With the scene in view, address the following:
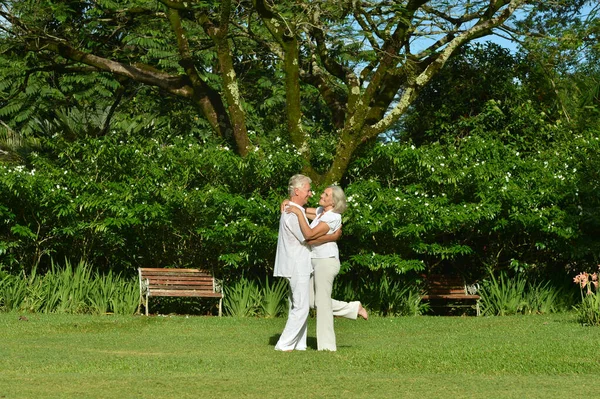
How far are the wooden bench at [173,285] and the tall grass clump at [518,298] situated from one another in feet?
14.7

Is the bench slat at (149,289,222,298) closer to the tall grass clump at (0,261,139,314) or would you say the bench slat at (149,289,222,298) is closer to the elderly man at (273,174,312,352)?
the tall grass clump at (0,261,139,314)

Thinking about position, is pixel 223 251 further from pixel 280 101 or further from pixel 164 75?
pixel 280 101

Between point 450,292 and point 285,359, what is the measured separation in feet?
25.0

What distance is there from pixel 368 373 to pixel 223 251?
7.79 meters

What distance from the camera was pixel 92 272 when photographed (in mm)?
17000

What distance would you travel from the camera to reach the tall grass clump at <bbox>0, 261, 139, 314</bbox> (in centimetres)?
1590

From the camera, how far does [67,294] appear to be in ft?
52.5

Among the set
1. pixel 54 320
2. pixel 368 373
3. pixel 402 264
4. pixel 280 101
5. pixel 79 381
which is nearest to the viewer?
pixel 79 381

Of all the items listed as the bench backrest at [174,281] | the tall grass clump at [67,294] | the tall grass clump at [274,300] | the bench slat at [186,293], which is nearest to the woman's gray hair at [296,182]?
the tall grass clump at [274,300]

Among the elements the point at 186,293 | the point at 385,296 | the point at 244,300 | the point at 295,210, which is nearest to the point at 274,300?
the point at 244,300

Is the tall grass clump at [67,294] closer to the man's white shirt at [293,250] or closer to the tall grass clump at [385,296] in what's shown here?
the tall grass clump at [385,296]

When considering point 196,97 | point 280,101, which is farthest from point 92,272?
point 280,101

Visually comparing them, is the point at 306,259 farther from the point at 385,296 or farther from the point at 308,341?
the point at 385,296

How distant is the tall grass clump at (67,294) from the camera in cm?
1590
